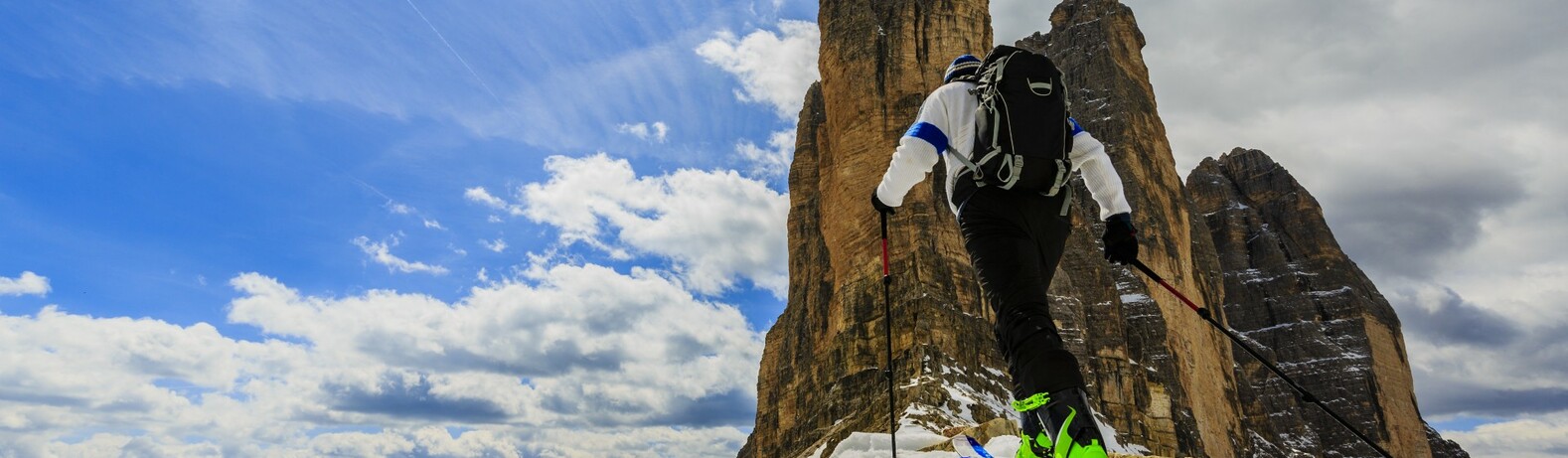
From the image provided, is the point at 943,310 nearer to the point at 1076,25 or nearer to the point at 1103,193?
the point at 1103,193

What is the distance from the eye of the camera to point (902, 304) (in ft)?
166

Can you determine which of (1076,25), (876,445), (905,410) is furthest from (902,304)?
(1076,25)

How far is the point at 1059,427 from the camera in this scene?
13.3 ft

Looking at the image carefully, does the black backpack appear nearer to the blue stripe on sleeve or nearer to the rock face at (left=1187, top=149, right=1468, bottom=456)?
the blue stripe on sleeve

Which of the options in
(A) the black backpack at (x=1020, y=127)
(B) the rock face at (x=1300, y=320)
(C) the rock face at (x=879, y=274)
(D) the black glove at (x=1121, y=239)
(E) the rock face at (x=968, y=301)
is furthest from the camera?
(B) the rock face at (x=1300, y=320)

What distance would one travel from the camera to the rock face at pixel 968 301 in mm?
49469

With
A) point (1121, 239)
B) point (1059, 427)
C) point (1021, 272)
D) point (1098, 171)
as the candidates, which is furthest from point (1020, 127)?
point (1059, 427)

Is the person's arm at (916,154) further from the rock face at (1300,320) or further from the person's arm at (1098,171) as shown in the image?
the rock face at (1300,320)

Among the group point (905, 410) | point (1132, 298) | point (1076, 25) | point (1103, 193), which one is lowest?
point (1103, 193)

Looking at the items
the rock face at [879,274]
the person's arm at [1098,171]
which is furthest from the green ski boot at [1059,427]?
the rock face at [879,274]

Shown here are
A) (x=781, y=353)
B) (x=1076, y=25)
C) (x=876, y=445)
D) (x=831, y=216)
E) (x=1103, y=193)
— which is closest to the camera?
(x=1103, y=193)

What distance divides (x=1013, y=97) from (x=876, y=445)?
23.6 ft

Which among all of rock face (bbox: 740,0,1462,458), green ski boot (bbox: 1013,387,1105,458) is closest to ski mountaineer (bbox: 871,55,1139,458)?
green ski boot (bbox: 1013,387,1105,458)

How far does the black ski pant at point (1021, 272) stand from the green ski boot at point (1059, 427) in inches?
2.3
